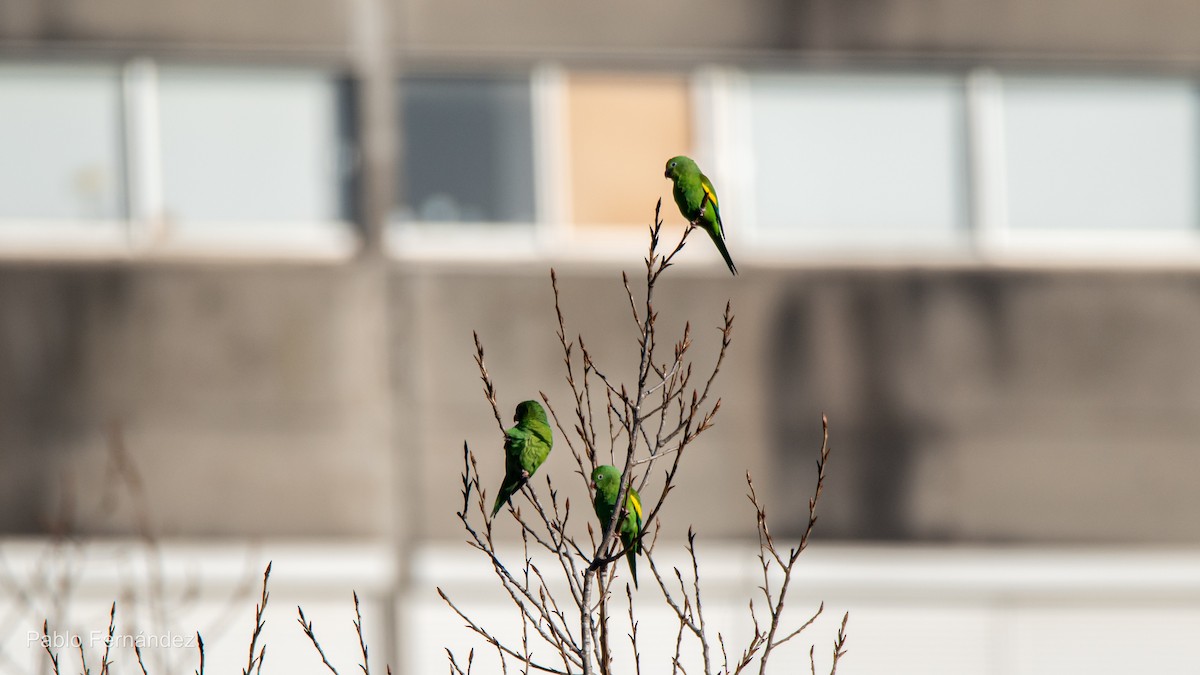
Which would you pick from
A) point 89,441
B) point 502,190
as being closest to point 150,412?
point 89,441

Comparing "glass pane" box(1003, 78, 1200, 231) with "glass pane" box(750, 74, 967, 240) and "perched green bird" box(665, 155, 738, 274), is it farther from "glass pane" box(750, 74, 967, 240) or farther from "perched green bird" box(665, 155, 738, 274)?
"perched green bird" box(665, 155, 738, 274)

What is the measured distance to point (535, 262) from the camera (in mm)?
7312

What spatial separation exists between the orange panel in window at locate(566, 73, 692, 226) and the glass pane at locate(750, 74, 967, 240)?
672 millimetres

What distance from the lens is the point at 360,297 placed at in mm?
7191

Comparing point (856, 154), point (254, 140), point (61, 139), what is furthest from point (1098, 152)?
point (61, 139)

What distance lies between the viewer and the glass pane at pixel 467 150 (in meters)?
7.41

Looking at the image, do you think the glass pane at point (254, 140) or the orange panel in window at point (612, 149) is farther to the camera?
the orange panel in window at point (612, 149)

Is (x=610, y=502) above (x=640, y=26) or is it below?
below

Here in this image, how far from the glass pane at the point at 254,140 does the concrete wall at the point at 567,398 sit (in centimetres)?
49

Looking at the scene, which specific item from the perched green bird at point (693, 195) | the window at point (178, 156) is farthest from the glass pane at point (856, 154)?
the perched green bird at point (693, 195)

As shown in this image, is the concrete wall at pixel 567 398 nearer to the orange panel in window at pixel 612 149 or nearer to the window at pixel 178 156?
the window at pixel 178 156

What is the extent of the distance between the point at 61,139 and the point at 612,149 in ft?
11.0

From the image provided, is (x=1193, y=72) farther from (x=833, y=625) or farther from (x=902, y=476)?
(x=833, y=625)

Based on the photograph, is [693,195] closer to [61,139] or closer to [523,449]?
[523,449]
